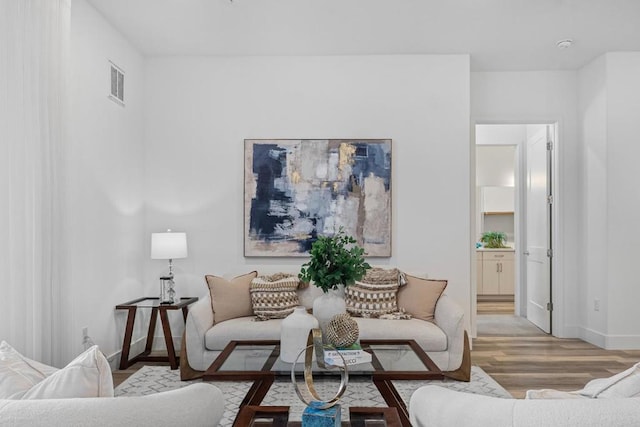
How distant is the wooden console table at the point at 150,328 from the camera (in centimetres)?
413

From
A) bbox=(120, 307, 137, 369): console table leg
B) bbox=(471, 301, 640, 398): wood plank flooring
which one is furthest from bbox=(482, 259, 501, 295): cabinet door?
bbox=(120, 307, 137, 369): console table leg

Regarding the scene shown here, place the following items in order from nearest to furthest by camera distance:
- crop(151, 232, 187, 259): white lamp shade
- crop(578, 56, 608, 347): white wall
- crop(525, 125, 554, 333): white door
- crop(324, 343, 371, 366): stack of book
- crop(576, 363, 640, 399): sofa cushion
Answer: crop(576, 363, 640, 399): sofa cushion < crop(324, 343, 371, 366): stack of book < crop(151, 232, 187, 259): white lamp shade < crop(578, 56, 608, 347): white wall < crop(525, 125, 554, 333): white door

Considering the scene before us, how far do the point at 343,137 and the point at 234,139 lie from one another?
1.09 meters

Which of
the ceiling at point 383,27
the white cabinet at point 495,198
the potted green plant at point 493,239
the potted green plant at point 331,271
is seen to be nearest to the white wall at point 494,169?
the white cabinet at point 495,198

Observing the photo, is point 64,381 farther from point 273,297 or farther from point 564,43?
point 564,43

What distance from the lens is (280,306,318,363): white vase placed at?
2.89 metres

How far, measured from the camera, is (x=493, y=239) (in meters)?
8.31

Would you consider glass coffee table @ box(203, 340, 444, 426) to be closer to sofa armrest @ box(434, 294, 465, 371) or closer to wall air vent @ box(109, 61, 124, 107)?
sofa armrest @ box(434, 294, 465, 371)

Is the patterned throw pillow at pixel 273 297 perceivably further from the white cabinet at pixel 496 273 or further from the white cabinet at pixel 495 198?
the white cabinet at pixel 495 198

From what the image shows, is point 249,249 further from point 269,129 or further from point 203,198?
point 269,129

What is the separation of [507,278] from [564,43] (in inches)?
176

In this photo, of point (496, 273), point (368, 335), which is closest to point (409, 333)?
point (368, 335)

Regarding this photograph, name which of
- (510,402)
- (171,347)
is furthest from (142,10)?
(510,402)

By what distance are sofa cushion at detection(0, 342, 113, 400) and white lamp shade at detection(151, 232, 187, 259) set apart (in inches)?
109
